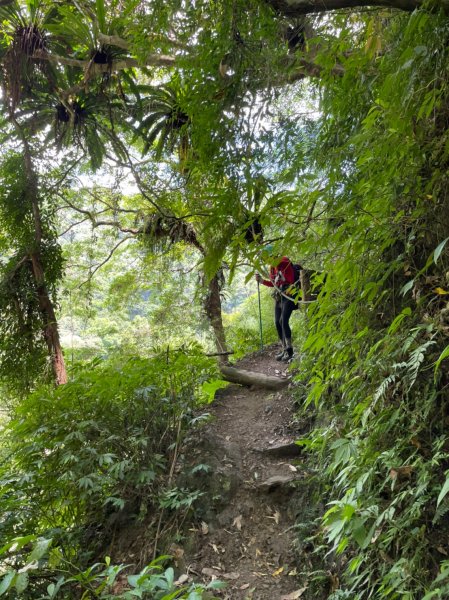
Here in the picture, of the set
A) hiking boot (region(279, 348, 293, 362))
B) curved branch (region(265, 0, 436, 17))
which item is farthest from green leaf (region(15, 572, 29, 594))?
hiking boot (region(279, 348, 293, 362))

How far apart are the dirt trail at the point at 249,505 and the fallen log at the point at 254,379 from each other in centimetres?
42

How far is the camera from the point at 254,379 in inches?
195

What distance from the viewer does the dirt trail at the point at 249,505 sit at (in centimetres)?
245

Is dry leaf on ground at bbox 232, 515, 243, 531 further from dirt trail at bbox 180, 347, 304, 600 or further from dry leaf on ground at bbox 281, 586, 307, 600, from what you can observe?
dry leaf on ground at bbox 281, 586, 307, 600

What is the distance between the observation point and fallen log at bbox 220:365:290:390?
15.6 feet

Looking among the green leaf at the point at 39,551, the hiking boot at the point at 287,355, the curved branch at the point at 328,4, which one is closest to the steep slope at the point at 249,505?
the hiking boot at the point at 287,355

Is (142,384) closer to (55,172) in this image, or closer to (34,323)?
(34,323)

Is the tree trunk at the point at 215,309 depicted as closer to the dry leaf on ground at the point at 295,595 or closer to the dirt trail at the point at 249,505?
the dirt trail at the point at 249,505

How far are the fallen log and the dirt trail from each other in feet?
1.39

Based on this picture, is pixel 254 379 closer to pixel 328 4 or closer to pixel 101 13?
pixel 101 13

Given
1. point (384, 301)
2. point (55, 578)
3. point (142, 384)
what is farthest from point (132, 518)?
point (384, 301)

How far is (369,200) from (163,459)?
2409 millimetres

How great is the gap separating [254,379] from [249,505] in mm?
2042

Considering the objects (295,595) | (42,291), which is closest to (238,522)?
(295,595)
